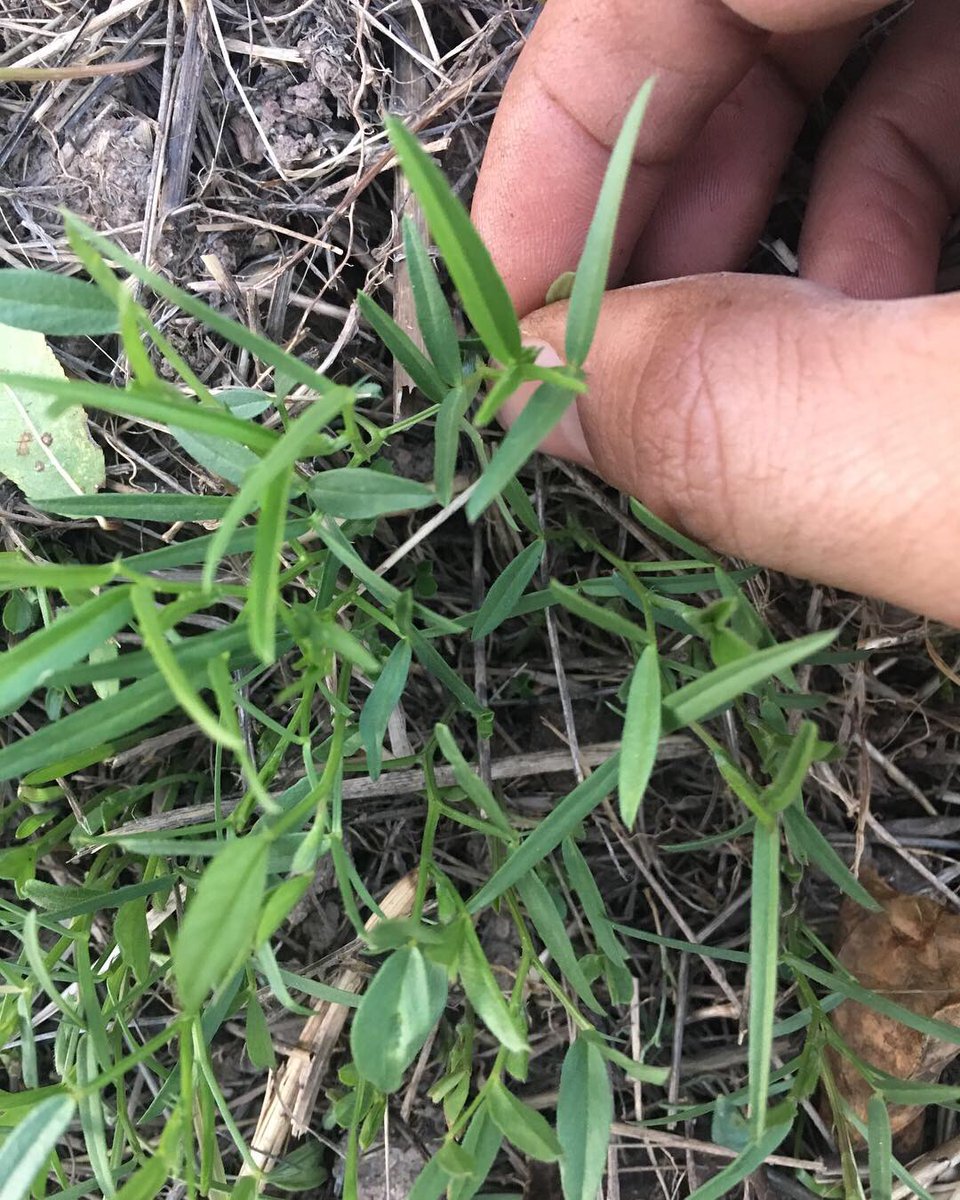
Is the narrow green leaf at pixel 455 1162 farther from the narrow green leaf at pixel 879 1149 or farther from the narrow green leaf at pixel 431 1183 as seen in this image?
the narrow green leaf at pixel 879 1149

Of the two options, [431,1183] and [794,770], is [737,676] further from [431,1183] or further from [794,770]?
[431,1183]

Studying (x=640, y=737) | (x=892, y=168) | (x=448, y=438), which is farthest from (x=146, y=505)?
(x=892, y=168)

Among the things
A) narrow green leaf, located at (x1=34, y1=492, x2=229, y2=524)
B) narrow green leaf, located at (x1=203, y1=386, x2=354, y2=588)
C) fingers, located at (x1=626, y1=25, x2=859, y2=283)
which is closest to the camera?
narrow green leaf, located at (x1=203, y1=386, x2=354, y2=588)

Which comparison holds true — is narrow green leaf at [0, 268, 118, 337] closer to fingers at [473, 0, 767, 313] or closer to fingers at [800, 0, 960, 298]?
fingers at [473, 0, 767, 313]

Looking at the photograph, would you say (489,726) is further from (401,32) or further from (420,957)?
(401,32)

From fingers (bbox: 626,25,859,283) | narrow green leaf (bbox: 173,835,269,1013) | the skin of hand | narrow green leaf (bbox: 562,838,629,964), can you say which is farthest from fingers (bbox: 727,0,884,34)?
narrow green leaf (bbox: 173,835,269,1013)

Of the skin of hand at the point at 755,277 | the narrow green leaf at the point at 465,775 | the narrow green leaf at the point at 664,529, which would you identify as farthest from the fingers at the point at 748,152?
the narrow green leaf at the point at 465,775

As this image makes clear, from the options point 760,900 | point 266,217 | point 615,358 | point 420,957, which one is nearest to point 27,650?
point 420,957
